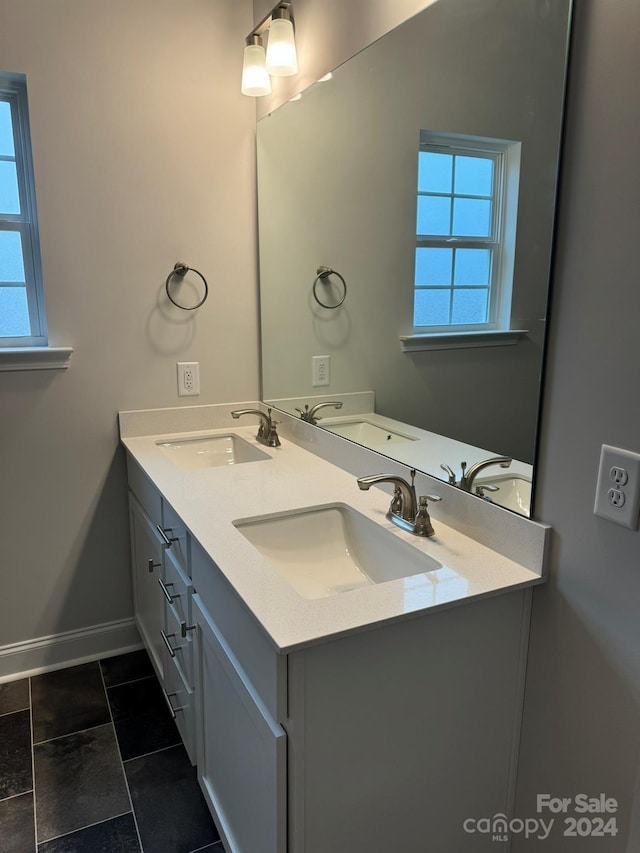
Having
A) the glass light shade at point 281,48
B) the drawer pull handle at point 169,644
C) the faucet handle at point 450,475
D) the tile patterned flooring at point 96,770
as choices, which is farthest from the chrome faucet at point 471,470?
the glass light shade at point 281,48

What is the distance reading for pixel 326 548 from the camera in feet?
5.25

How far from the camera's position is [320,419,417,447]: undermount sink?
1714 millimetres

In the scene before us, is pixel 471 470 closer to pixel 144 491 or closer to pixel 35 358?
pixel 144 491

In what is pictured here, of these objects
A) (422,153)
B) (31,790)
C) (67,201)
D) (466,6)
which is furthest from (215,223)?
(31,790)

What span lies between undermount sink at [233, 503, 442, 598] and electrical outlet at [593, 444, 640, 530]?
462 millimetres

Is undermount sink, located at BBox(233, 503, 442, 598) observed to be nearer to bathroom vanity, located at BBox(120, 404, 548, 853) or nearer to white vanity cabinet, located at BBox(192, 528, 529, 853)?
bathroom vanity, located at BBox(120, 404, 548, 853)

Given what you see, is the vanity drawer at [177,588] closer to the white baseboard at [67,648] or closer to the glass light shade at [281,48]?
the white baseboard at [67,648]

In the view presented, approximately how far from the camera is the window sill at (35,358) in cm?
204

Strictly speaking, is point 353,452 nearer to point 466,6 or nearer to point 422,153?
point 422,153

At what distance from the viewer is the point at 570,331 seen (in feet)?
3.63

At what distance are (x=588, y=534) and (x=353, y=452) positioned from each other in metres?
0.87

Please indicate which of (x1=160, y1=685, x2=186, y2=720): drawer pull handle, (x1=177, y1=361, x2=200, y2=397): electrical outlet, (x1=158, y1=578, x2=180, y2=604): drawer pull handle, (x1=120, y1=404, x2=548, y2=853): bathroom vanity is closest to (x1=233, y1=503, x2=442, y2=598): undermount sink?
(x1=120, y1=404, x2=548, y2=853): bathroom vanity

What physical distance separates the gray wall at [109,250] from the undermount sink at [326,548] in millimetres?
984

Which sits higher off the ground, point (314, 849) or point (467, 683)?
point (467, 683)
